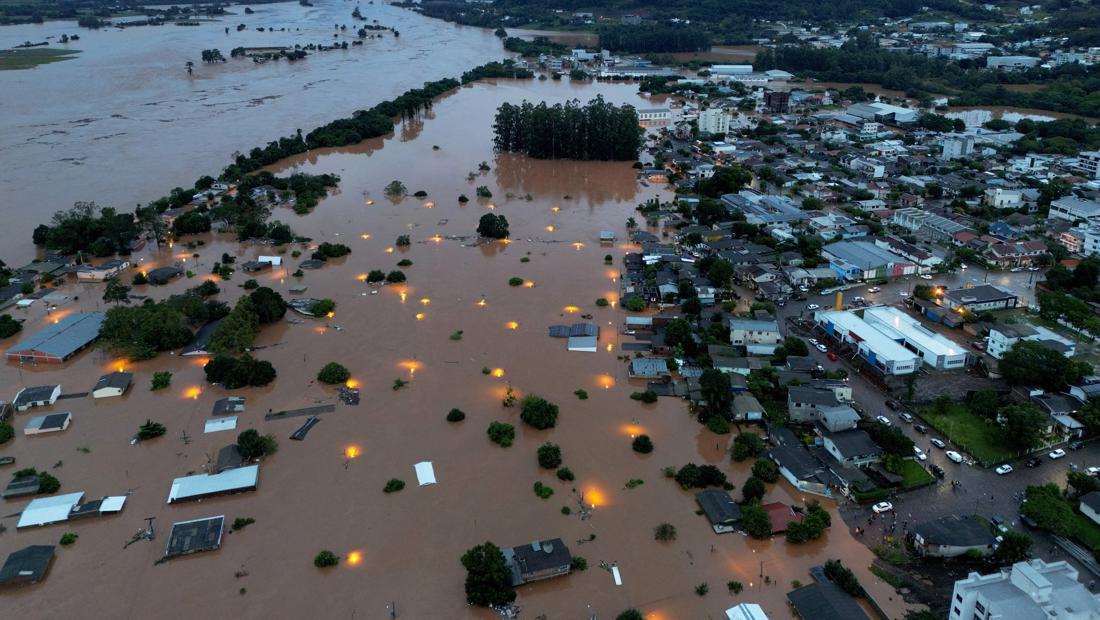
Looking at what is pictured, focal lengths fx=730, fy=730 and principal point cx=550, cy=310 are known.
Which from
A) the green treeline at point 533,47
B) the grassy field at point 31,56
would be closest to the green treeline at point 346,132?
the green treeline at point 533,47

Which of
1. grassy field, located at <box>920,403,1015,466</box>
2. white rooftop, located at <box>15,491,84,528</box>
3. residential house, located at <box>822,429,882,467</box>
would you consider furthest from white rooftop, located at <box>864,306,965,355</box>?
white rooftop, located at <box>15,491,84,528</box>

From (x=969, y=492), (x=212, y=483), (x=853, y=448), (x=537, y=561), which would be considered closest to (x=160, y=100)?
(x=212, y=483)

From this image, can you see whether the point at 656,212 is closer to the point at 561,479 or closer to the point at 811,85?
the point at 561,479

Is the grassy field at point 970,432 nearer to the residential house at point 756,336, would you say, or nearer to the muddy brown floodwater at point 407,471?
the residential house at point 756,336

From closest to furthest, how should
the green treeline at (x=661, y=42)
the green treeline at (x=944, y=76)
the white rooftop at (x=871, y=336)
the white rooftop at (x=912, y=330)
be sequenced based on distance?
the white rooftop at (x=871, y=336), the white rooftop at (x=912, y=330), the green treeline at (x=944, y=76), the green treeline at (x=661, y=42)

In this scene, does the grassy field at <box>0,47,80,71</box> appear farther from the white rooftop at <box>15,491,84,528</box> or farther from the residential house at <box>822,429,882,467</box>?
the residential house at <box>822,429,882,467</box>

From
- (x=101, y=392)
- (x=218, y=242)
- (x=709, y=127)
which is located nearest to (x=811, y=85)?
(x=709, y=127)
